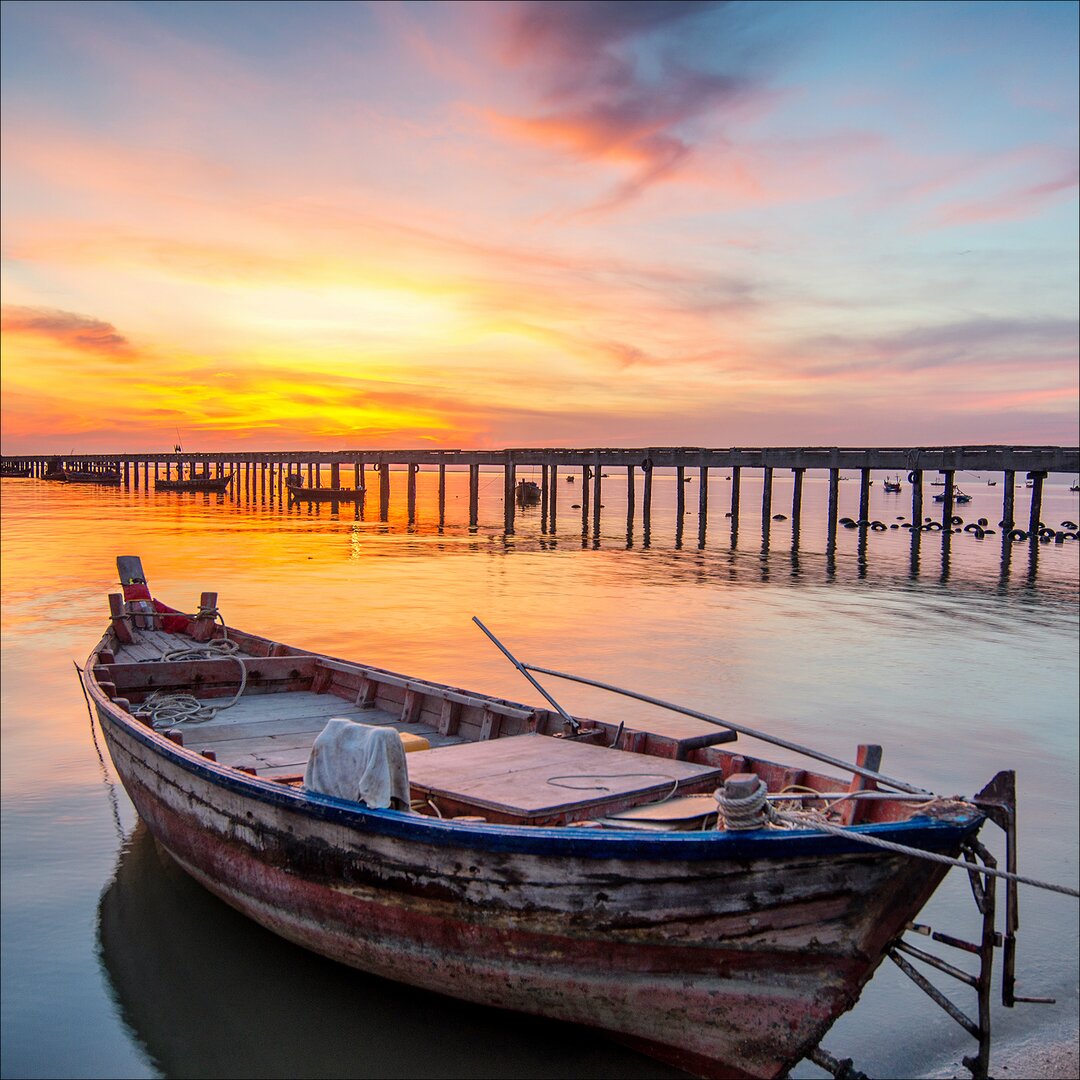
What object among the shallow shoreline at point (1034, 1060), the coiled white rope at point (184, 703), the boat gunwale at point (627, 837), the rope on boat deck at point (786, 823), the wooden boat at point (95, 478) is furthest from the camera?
the wooden boat at point (95, 478)

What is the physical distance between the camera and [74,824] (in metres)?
9.76

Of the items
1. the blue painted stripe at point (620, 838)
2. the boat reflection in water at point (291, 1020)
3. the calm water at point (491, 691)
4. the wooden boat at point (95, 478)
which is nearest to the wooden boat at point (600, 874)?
the blue painted stripe at point (620, 838)

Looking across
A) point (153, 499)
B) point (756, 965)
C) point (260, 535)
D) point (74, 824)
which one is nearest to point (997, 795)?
point (756, 965)

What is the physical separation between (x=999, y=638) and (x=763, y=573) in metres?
12.7

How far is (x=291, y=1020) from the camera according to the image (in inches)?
254

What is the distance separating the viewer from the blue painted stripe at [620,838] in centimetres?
496

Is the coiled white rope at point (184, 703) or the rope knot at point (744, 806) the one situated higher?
the rope knot at point (744, 806)

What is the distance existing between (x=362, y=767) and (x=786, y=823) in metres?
2.69

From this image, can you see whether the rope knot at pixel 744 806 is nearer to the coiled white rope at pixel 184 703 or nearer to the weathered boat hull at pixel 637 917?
the weathered boat hull at pixel 637 917

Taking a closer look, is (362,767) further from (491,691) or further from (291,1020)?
(491,691)

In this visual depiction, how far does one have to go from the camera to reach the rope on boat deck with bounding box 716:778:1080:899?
4.80m

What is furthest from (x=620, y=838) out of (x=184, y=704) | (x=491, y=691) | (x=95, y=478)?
(x=95, y=478)

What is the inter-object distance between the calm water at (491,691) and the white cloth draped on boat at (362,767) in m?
1.58

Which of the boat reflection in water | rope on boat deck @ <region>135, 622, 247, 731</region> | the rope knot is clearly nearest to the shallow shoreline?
the boat reflection in water
